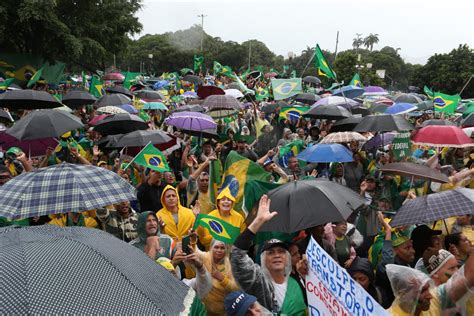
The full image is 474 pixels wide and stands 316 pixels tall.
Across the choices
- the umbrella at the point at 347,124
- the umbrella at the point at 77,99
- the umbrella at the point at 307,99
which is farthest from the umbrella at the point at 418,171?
the umbrella at the point at 307,99

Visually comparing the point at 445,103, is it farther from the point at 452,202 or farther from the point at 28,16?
the point at 28,16

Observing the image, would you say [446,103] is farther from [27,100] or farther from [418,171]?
[27,100]

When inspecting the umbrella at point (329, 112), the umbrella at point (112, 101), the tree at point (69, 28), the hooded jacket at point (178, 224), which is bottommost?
the hooded jacket at point (178, 224)

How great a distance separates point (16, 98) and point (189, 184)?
3.90 m

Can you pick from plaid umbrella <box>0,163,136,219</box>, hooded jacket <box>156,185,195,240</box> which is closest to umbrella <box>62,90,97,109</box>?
hooded jacket <box>156,185,195,240</box>

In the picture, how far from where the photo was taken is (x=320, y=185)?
4.07 m

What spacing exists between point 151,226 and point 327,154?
3.32 meters

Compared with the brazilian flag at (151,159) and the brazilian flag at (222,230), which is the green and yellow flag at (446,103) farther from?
the brazilian flag at (222,230)

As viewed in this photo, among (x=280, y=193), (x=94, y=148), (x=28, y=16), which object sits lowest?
(x=94, y=148)

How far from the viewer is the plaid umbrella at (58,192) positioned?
3424 mm

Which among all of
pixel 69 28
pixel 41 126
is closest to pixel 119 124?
pixel 41 126

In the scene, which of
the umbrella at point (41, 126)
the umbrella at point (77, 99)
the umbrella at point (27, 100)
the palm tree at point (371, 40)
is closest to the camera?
the umbrella at point (41, 126)

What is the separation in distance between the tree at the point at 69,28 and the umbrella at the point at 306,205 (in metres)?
19.2

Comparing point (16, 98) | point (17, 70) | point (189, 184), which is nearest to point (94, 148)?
point (16, 98)
